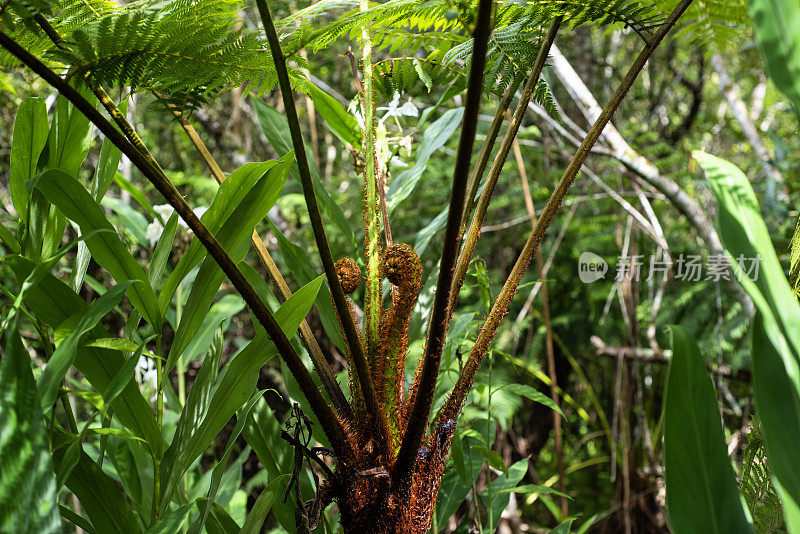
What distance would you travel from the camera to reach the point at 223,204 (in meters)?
0.50

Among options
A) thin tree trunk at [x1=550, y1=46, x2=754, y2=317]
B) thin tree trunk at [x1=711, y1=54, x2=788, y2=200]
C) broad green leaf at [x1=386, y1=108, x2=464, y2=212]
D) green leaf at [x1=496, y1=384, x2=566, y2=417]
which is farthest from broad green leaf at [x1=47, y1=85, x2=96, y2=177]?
thin tree trunk at [x1=711, y1=54, x2=788, y2=200]

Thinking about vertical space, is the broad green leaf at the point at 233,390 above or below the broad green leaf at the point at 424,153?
below

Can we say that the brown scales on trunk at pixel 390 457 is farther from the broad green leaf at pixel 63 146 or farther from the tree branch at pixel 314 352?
the broad green leaf at pixel 63 146

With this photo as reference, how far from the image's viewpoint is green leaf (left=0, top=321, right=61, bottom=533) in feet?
0.96

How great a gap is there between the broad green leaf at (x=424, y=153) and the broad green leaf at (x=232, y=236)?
0.23m

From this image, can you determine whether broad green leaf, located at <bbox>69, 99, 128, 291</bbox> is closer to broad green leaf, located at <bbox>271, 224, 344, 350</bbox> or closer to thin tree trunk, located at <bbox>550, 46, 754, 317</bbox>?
broad green leaf, located at <bbox>271, 224, 344, 350</bbox>

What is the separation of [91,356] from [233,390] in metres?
0.12

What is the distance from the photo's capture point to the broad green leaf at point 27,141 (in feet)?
1.65

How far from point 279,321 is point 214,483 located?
0.13m

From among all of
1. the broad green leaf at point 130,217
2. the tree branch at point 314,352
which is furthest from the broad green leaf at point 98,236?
the broad green leaf at point 130,217

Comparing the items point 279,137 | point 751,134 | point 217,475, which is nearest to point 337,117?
point 279,137

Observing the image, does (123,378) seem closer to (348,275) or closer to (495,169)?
(348,275)

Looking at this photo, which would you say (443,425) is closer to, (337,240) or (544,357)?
(337,240)

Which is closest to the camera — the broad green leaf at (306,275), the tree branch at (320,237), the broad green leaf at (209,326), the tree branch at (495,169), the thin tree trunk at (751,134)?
the tree branch at (320,237)
